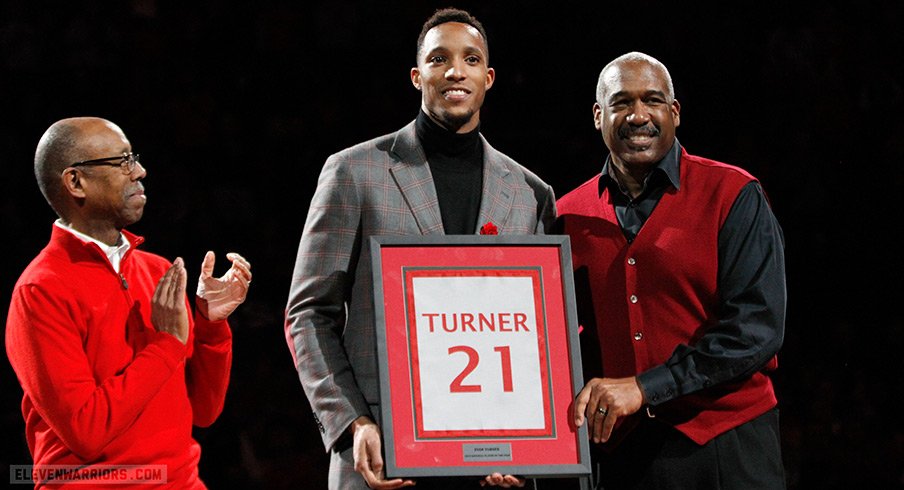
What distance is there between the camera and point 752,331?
212cm

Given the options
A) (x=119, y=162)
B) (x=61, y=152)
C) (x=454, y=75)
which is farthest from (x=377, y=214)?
(x=61, y=152)

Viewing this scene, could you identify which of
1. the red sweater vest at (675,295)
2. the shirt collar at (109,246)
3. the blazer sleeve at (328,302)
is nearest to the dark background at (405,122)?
the shirt collar at (109,246)

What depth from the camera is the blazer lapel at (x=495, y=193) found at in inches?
86.0

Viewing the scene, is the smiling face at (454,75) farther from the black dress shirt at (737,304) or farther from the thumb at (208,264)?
the thumb at (208,264)

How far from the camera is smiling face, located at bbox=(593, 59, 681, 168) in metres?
2.29

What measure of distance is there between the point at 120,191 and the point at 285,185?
1738mm

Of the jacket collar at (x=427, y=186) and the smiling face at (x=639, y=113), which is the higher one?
the smiling face at (x=639, y=113)

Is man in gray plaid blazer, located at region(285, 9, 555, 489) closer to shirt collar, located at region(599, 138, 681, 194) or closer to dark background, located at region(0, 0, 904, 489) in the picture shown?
shirt collar, located at region(599, 138, 681, 194)

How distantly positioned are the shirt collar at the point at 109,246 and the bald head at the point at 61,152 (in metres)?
0.03

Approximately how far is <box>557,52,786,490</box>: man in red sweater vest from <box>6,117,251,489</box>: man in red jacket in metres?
0.70

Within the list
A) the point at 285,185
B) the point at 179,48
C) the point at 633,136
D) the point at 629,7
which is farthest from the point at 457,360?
the point at 629,7

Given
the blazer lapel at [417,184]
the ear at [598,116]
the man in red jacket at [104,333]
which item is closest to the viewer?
the man in red jacket at [104,333]

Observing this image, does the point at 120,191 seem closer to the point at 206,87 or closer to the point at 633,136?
the point at 633,136

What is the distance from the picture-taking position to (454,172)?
225 cm
